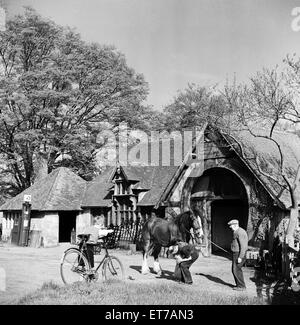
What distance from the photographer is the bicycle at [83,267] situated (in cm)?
1219

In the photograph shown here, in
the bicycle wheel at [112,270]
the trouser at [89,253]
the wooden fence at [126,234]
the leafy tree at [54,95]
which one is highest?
the leafy tree at [54,95]

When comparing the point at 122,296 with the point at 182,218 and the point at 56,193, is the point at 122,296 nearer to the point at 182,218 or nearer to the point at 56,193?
the point at 182,218

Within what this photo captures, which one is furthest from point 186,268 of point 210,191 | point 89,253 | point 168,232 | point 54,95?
point 54,95

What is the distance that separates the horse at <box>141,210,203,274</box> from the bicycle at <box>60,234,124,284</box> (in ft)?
9.58

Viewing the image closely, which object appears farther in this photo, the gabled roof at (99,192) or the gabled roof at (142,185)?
the gabled roof at (99,192)

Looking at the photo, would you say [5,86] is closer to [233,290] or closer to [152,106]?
[152,106]

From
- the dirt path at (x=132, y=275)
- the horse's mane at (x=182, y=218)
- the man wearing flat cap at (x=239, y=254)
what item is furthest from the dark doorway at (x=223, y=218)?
the man wearing flat cap at (x=239, y=254)

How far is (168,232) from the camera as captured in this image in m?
15.4

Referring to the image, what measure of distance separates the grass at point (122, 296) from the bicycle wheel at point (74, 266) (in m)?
0.60

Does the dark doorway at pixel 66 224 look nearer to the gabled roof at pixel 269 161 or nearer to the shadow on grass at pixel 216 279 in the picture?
the gabled roof at pixel 269 161

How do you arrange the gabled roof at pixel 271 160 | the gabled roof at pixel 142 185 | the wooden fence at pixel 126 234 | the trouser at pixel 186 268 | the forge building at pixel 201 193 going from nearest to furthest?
the trouser at pixel 186 268 < the gabled roof at pixel 271 160 < the forge building at pixel 201 193 < the wooden fence at pixel 126 234 < the gabled roof at pixel 142 185

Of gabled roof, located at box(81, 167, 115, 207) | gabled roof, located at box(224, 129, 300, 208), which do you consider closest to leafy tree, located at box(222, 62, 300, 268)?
gabled roof, located at box(224, 129, 300, 208)

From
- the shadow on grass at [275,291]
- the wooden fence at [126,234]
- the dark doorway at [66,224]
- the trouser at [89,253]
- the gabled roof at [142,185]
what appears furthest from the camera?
the dark doorway at [66,224]

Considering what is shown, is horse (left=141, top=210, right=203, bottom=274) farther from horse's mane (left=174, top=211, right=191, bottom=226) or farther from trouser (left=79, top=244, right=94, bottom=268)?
trouser (left=79, top=244, right=94, bottom=268)
